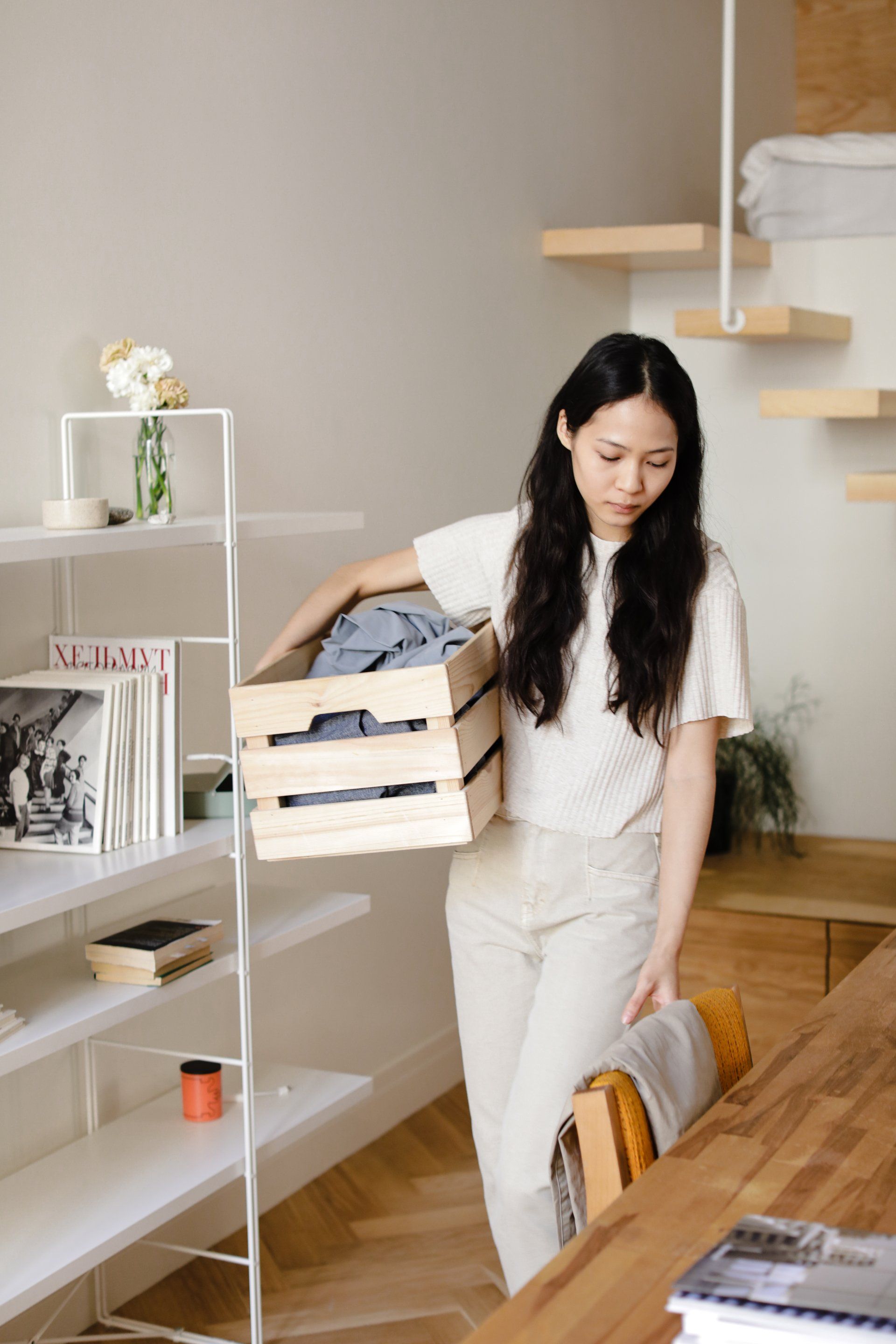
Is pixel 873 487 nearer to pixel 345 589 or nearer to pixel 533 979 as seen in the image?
pixel 345 589

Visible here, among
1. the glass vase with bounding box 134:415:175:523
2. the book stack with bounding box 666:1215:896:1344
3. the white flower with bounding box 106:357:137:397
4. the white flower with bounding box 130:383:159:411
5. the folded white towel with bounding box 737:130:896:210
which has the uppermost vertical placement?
the folded white towel with bounding box 737:130:896:210

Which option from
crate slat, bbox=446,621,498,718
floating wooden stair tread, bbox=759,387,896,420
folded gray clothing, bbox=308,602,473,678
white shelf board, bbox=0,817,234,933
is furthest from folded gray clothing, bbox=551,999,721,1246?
floating wooden stair tread, bbox=759,387,896,420

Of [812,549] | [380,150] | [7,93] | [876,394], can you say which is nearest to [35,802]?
[7,93]

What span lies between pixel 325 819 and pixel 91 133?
123 centimetres

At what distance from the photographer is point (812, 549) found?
405 centimetres

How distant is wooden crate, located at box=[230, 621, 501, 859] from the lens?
1.66 metres

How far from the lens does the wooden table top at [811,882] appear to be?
3.39 meters

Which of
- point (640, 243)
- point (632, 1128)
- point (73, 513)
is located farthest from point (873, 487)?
point (632, 1128)

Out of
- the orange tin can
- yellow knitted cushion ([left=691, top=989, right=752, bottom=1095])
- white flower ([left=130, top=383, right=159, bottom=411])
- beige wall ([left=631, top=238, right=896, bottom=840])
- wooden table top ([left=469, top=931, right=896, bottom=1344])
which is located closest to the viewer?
wooden table top ([left=469, top=931, right=896, bottom=1344])

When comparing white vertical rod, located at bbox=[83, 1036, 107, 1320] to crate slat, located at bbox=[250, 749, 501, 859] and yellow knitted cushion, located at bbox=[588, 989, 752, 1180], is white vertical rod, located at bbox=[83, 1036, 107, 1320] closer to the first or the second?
crate slat, located at bbox=[250, 749, 501, 859]

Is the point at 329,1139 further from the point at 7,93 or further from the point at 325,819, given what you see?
the point at 7,93

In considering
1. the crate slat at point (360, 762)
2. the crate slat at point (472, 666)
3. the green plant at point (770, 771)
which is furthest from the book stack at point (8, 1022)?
the green plant at point (770, 771)

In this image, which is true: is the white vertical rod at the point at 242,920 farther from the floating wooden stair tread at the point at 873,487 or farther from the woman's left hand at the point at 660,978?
the floating wooden stair tread at the point at 873,487

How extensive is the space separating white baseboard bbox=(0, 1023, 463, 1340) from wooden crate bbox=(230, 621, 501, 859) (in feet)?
3.65
